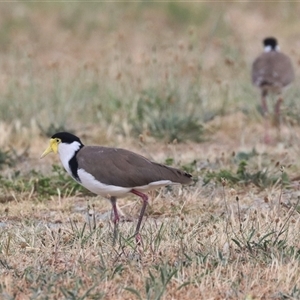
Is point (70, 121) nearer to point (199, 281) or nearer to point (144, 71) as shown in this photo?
point (144, 71)

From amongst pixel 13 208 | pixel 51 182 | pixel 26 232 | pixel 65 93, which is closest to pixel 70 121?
pixel 65 93

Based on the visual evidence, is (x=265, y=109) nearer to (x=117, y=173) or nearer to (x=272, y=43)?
(x=272, y=43)

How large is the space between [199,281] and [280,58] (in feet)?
22.9

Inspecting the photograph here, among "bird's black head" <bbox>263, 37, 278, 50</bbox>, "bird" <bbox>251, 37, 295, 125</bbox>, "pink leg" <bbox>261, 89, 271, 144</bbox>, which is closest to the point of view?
"pink leg" <bbox>261, 89, 271, 144</bbox>

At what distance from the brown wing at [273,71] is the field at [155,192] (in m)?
0.33

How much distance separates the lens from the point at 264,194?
765cm

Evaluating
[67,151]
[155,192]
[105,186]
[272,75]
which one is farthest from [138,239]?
[272,75]

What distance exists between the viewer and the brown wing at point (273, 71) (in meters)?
11.1

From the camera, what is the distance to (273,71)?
1112cm

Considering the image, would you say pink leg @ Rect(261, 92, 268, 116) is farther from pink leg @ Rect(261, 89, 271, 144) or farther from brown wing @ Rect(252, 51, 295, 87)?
brown wing @ Rect(252, 51, 295, 87)

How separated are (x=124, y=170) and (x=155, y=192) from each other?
148 centimetres

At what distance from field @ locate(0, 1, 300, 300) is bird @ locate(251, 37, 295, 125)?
0.24m

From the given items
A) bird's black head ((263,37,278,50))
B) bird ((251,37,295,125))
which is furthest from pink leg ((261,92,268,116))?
bird's black head ((263,37,278,50))

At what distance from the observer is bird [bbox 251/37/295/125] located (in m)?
11.1
